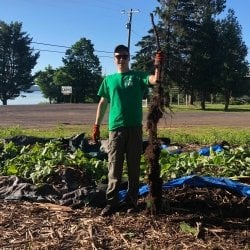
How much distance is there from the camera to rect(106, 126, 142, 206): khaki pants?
233 inches

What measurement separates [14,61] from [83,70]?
32.8 feet

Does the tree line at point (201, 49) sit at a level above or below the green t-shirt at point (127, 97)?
above

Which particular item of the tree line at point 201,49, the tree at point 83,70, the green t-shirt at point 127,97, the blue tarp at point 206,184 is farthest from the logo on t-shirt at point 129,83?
the tree at point 83,70

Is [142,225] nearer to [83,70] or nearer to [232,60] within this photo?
[232,60]

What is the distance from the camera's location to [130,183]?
5973 millimetres

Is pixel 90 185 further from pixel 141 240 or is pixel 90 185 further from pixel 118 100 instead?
pixel 141 240

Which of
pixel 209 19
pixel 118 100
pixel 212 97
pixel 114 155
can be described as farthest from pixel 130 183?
pixel 212 97

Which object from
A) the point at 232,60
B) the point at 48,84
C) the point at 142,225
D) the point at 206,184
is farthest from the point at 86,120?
the point at 48,84

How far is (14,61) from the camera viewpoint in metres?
72.8

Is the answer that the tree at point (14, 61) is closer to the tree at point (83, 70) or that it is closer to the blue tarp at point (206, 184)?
the tree at point (83, 70)

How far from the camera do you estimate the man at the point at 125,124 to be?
5902mm

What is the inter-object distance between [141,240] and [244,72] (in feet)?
167

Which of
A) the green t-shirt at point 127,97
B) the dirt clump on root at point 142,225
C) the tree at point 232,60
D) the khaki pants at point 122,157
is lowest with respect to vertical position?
the dirt clump on root at point 142,225

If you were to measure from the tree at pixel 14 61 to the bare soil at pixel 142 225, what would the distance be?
6688cm
